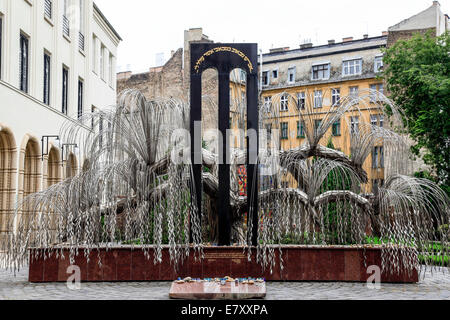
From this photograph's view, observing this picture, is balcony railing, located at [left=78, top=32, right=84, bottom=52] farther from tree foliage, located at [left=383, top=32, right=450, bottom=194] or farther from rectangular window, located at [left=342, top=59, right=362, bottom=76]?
rectangular window, located at [left=342, top=59, right=362, bottom=76]

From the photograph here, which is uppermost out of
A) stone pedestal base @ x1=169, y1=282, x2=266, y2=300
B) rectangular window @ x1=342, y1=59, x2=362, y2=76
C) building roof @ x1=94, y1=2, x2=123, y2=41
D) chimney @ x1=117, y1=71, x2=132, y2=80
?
rectangular window @ x1=342, y1=59, x2=362, y2=76

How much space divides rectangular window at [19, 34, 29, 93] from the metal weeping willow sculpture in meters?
10.3

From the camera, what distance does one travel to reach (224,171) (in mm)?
12047

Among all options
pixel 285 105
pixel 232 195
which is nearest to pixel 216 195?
pixel 232 195

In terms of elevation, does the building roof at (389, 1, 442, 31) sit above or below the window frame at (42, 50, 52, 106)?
above

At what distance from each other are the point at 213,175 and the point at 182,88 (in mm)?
31199

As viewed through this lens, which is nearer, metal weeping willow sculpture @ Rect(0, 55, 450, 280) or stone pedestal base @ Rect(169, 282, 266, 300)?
stone pedestal base @ Rect(169, 282, 266, 300)

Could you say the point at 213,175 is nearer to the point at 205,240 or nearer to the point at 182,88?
the point at 205,240

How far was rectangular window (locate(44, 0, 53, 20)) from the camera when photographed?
24.0 metres

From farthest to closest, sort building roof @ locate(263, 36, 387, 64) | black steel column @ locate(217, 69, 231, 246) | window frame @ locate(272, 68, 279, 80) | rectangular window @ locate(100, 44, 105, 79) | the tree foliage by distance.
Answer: window frame @ locate(272, 68, 279, 80) → building roof @ locate(263, 36, 387, 64) → rectangular window @ locate(100, 44, 105, 79) → the tree foliage → black steel column @ locate(217, 69, 231, 246)

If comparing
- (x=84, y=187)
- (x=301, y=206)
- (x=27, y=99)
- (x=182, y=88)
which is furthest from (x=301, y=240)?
(x=182, y=88)

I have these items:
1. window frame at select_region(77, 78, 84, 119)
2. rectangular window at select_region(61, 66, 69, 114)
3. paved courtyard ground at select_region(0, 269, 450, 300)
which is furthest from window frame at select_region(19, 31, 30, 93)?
paved courtyard ground at select_region(0, 269, 450, 300)

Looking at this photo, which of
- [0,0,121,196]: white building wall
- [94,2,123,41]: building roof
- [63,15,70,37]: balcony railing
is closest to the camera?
[0,0,121,196]: white building wall

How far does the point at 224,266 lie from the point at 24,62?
45.1 ft
